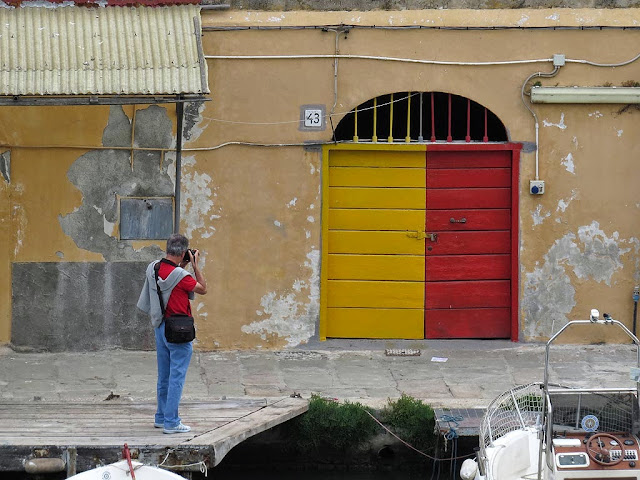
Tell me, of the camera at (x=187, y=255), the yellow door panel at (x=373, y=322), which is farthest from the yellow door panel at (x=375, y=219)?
the camera at (x=187, y=255)

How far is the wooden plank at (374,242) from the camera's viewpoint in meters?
15.0

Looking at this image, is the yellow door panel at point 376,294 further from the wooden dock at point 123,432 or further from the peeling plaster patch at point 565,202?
the wooden dock at point 123,432

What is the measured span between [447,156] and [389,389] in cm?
314

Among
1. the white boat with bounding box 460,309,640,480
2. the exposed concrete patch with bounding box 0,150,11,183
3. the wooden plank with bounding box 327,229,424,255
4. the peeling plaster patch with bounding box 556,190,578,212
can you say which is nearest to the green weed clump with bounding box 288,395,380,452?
the white boat with bounding box 460,309,640,480

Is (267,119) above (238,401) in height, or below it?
above

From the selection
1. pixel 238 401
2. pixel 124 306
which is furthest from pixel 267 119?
pixel 238 401

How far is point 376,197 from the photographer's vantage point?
15031 mm

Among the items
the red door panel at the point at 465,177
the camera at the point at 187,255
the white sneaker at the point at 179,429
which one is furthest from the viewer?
the red door panel at the point at 465,177

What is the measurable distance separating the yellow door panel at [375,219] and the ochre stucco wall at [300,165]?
14.0 inches

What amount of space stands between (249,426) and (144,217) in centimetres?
397

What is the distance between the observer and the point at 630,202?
49.1 feet

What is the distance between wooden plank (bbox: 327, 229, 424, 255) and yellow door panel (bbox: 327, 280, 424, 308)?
0.37 m

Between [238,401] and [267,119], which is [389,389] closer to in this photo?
[238,401]

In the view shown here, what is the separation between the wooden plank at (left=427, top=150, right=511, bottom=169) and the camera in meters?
15.0
